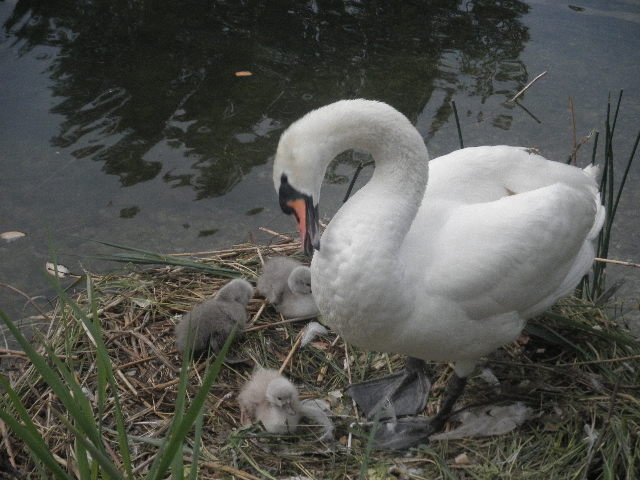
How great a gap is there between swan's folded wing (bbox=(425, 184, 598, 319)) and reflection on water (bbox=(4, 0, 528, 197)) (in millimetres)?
2712

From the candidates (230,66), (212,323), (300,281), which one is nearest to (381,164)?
(300,281)

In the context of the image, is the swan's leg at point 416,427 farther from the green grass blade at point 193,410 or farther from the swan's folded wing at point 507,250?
the green grass blade at point 193,410

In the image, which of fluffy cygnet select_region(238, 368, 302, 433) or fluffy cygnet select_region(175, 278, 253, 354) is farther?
fluffy cygnet select_region(175, 278, 253, 354)

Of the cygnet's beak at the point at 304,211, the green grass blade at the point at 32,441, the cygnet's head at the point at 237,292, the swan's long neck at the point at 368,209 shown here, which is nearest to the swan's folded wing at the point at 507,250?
the swan's long neck at the point at 368,209

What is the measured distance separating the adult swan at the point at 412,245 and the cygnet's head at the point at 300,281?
81 centimetres

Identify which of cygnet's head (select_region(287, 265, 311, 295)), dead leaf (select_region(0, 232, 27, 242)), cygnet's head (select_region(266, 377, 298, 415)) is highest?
cygnet's head (select_region(287, 265, 311, 295))

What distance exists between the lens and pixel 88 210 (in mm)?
4801

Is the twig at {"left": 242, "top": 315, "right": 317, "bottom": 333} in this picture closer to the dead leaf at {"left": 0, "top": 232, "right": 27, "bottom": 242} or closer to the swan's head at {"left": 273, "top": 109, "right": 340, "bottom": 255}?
the swan's head at {"left": 273, "top": 109, "right": 340, "bottom": 255}

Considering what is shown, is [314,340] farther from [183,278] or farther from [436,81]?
[436,81]

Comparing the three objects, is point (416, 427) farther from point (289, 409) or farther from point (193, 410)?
point (193, 410)

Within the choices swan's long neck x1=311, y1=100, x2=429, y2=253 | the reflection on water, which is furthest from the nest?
the reflection on water

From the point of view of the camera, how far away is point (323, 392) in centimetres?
330

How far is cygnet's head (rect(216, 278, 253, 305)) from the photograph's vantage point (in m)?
3.45

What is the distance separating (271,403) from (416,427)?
695 millimetres
